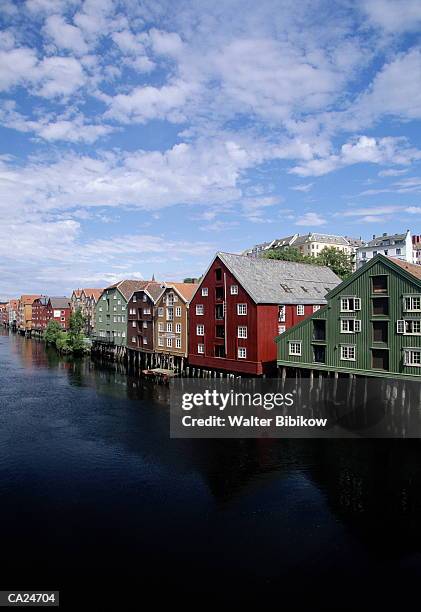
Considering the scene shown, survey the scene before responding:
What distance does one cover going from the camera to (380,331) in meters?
37.0

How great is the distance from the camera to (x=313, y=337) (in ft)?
137

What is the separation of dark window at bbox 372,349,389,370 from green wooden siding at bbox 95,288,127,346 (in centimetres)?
5305

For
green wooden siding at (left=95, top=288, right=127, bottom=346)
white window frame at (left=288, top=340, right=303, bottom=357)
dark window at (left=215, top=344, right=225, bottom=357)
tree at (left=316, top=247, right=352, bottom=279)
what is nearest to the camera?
white window frame at (left=288, top=340, right=303, bottom=357)

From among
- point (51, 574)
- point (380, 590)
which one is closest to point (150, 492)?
point (51, 574)

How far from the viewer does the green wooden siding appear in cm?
8294

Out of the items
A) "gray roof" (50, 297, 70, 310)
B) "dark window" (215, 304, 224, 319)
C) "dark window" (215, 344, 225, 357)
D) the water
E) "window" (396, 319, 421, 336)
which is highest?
"gray roof" (50, 297, 70, 310)

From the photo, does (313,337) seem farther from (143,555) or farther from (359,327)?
(143,555)

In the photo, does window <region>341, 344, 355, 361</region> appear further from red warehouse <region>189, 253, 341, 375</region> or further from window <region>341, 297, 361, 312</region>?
red warehouse <region>189, 253, 341, 375</region>

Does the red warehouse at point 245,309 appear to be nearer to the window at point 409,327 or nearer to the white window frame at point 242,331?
the white window frame at point 242,331

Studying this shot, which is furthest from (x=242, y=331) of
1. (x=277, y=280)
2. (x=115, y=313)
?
(x=115, y=313)

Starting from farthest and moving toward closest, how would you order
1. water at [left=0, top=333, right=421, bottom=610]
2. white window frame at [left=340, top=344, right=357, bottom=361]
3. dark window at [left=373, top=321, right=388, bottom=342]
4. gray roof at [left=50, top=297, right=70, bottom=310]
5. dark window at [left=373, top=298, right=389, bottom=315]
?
gray roof at [left=50, top=297, right=70, bottom=310] → white window frame at [left=340, top=344, right=357, bottom=361] → dark window at [left=373, top=321, right=388, bottom=342] → dark window at [left=373, top=298, right=389, bottom=315] → water at [left=0, top=333, right=421, bottom=610]

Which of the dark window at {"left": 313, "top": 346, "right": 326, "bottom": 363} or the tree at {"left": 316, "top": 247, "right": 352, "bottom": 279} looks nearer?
the dark window at {"left": 313, "top": 346, "right": 326, "bottom": 363}

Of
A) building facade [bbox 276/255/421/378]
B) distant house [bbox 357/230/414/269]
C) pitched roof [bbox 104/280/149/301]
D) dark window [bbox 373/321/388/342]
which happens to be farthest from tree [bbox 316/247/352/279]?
dark window [bbox 373/321/388/342]

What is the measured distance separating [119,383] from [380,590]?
45669 millimetres
